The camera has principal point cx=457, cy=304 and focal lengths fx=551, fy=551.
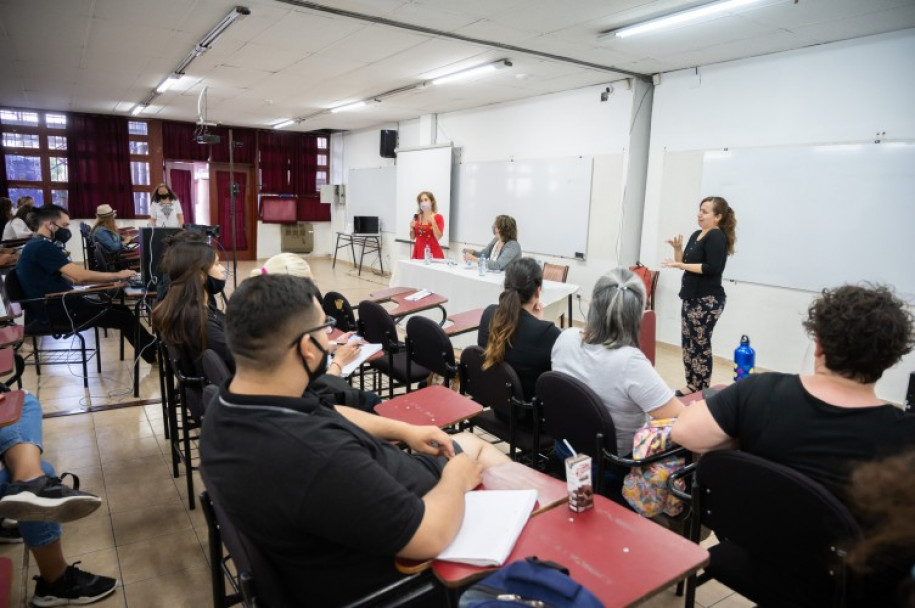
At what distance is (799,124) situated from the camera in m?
4.70

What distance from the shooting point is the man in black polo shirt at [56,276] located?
4.16 metres

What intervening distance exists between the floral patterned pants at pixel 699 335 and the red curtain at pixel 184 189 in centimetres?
1138

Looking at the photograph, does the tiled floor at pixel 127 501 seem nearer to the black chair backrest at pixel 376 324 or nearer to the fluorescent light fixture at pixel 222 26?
the black chair backrest at pixel 376 324

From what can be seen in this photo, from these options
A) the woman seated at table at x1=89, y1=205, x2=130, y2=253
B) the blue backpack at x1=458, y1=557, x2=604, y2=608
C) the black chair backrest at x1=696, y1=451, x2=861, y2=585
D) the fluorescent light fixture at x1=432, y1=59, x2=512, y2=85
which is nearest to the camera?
the blue backpack at x1=458, y1=557, x2=604, y2=608

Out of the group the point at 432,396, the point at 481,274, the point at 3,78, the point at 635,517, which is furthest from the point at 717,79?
the point at 3,78

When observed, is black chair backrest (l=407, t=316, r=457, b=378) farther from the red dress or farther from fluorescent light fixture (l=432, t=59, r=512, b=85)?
the red dress


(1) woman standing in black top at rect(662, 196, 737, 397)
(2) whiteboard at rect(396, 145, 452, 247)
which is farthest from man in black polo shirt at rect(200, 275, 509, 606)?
(2) whiteboard at rect(396, 145, 452, 247)

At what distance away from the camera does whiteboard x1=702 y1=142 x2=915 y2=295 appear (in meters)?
4.18

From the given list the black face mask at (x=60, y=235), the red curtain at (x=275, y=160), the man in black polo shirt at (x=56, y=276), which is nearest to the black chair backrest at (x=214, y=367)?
the man in black polo shirt at (x=56, y=276)

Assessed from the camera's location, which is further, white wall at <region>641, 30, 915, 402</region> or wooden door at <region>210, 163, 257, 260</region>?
wooden door at <region>210, 163, 257, 260</region>

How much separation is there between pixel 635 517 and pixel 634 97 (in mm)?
5638

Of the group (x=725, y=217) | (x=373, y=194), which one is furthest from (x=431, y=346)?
(x=373, y=194)

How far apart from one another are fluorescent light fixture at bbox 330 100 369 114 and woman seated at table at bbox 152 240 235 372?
636 cm

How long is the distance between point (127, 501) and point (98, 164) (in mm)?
10113
